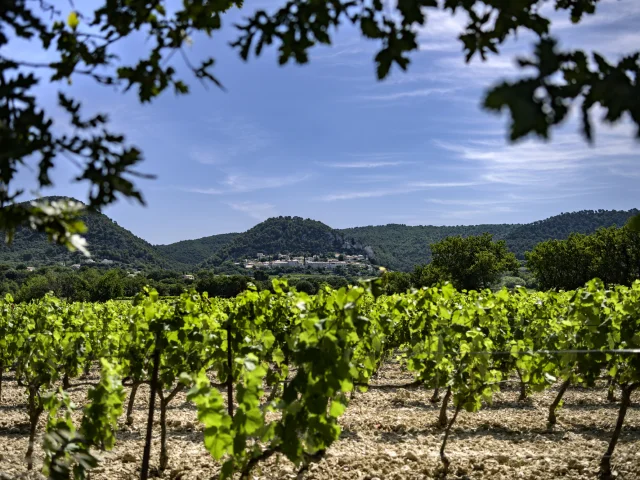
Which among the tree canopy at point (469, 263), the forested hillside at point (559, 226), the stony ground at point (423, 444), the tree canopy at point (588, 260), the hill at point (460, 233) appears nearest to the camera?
the stony ground at point (423, 444)

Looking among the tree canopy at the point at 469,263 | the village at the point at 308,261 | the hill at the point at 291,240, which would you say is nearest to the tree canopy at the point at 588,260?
the tree canopy at the point at 469,263

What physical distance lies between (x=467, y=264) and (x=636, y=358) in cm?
4170

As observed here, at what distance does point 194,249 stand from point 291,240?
30.3 meters

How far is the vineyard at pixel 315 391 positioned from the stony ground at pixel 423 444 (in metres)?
0.03

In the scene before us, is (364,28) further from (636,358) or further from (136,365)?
(136,365)

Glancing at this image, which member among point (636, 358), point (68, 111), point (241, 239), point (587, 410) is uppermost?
point (241, 239)

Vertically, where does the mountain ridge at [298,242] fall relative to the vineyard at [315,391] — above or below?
above

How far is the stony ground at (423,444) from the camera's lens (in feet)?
16.9

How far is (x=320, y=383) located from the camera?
2791mm

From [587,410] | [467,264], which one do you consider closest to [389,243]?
[467,264]

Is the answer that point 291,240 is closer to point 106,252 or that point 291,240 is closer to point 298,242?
point 298,242

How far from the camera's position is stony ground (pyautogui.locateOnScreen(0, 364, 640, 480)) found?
203 inches

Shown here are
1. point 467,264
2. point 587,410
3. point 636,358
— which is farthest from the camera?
Result: point 467,264

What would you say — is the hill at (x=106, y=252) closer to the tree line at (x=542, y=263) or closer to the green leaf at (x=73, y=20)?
the tree line at (x=542, y=263)
